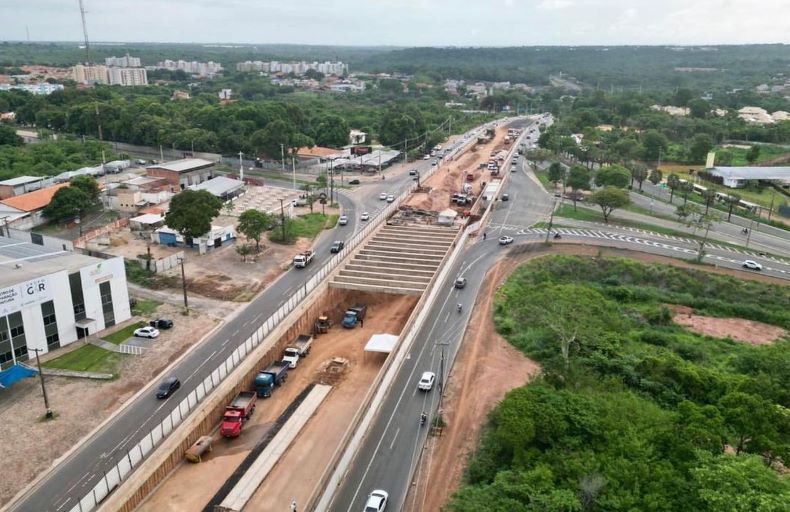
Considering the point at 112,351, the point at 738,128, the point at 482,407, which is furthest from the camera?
the point at 738,128

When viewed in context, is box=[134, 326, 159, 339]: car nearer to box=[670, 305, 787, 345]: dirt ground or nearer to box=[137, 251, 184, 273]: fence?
box=[137, 251, 184, 273]: fence

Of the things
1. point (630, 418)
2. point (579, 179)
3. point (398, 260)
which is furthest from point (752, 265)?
point (630, 418)

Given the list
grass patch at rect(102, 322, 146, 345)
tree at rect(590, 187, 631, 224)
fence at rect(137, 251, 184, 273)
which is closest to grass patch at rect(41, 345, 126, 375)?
grass patch at rect(102, 322, 146, 345)

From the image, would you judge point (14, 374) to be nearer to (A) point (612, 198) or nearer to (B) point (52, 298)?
(B) point (52, 298)

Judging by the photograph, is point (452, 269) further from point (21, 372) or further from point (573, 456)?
point (21, 372)

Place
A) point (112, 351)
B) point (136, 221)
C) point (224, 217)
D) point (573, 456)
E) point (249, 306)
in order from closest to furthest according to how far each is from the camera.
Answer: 1. point (573, 456)
2. point (112, 351)
3. point (249, 306)
4. point (136, 221)
5. point (224, 217)

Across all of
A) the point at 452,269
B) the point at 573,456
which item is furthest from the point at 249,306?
the point at 573,456
